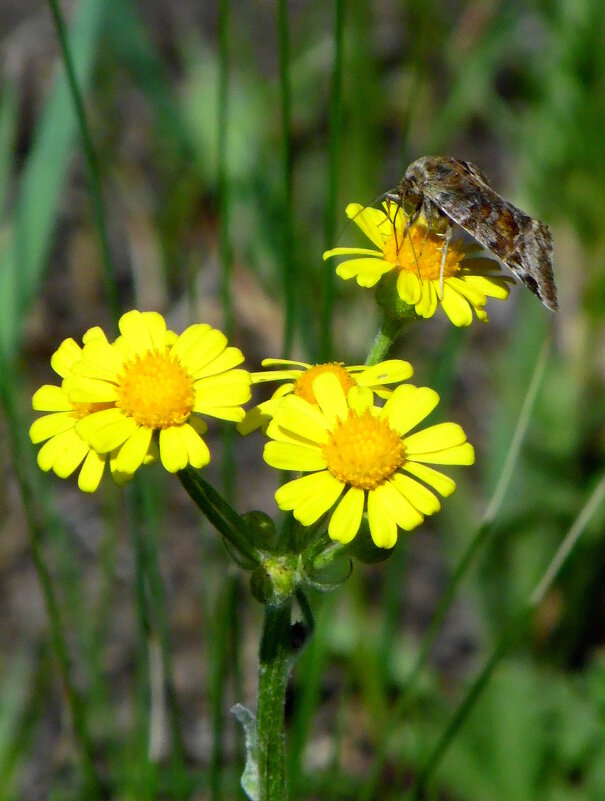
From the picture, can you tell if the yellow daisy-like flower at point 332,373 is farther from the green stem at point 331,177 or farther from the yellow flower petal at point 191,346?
the green stem at point 331,177

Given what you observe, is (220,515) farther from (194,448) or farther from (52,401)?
(52,401)

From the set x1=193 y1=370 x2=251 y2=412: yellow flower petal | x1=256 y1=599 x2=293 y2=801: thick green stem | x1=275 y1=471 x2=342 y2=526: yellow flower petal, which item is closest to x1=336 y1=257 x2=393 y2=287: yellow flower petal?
x1=193 y1=370 x2=251 y2=412: yellow flower petal

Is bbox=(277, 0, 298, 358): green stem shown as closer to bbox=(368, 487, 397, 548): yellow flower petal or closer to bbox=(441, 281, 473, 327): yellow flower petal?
bbox=(441, 281, 473, 327): yellow flower petal

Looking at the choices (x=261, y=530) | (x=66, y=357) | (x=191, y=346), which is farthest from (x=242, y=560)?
(x=66, y=357)

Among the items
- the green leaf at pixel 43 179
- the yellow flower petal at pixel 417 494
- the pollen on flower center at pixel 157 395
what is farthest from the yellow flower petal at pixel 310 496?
the green leaf at pixel 43 179

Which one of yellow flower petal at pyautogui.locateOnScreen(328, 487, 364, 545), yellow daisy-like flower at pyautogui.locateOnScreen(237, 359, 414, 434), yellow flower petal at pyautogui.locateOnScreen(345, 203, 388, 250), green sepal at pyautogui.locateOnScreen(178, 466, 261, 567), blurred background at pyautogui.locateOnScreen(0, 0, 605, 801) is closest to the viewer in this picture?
yellow flower petal at pyautogui.locateOnScreen(328, 487, 364, 545)

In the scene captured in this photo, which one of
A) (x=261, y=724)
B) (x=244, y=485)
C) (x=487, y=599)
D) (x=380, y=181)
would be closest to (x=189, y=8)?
(x=380, y=181)
